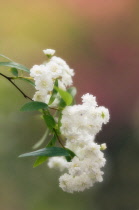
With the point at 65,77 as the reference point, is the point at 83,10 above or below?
above

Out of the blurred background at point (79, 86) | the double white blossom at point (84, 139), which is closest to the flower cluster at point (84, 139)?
the double white blossom at point (84, 139)

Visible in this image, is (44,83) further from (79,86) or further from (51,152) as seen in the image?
(79,86)

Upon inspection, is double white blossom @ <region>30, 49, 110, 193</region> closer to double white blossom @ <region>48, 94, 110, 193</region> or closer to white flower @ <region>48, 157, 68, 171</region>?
double white blossom @ <region>48, 94, 110, 193</region>

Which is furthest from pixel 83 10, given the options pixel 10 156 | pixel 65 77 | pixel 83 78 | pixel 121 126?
pixel 65 77

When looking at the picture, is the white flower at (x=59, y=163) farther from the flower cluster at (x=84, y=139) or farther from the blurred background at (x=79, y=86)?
the blurred background at (x=79, y=86)

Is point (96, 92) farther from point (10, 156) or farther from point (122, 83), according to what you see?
point (10, 156)

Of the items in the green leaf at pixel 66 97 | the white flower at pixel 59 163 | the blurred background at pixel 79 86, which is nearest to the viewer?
the green leaf at pixel 66 97

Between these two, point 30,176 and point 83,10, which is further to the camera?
point 83,10
